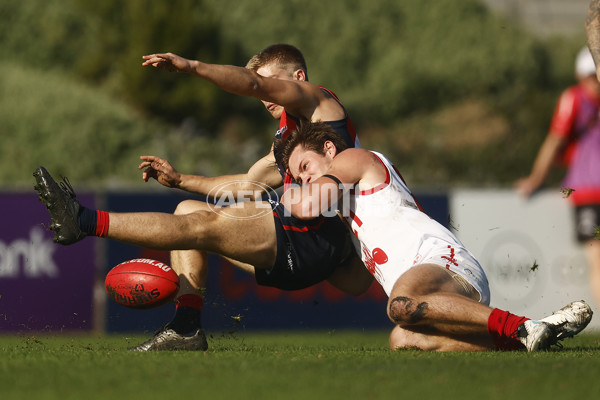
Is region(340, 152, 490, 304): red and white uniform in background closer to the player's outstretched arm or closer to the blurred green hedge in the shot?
the player's outstretched arm

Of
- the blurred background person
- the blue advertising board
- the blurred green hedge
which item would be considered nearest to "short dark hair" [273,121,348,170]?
the blurred background person

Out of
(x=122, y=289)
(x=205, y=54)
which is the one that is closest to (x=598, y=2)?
(x=122, y=289)

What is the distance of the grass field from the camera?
415 cm

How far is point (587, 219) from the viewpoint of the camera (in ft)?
33.2

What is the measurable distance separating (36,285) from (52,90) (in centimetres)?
1309

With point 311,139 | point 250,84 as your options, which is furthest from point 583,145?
point 250,84

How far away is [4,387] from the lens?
171 inches

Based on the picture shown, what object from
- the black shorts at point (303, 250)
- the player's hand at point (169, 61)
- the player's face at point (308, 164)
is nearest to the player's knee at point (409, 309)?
the black shorts at point (303, 250)

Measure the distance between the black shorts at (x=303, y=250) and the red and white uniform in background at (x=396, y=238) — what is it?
0.16 metres

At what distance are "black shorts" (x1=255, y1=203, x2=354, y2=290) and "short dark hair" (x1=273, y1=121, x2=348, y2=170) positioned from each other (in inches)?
14.5

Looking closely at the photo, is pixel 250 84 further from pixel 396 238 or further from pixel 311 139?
pixel 396 238

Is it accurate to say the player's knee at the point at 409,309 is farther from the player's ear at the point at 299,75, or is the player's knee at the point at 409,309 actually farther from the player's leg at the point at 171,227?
the player's ear at the point at 299,75

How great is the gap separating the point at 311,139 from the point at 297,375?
6.35 feet

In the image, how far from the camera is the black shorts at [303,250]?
6.10m
